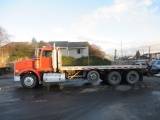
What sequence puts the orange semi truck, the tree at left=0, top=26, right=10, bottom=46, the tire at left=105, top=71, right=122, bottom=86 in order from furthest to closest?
the tree at left=0, top=26, right=10, bottom=46, the tire at left=105, top=71, right=122, bottom=86, the orange semi truck

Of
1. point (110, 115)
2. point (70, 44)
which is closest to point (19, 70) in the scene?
point (110, 115)

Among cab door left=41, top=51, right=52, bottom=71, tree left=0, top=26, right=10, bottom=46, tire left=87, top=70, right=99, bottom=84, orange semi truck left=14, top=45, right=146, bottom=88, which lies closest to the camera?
orange semi truck left=14, top=45, right=146, bottom=88

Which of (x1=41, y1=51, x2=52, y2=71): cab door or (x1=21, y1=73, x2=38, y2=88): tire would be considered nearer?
(x1=21, y1=73, x2=38, y2=88): tire

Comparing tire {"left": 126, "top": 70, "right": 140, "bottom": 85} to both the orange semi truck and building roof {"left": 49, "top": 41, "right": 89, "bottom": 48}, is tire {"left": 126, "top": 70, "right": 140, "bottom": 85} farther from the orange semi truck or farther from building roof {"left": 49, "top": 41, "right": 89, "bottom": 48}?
building roof {"left": 49, "top": 41, "right": 89, "bottom": 48}

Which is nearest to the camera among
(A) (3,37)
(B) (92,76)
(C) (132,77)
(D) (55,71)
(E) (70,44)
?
(D) (55,71)

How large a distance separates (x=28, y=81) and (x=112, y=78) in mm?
5695

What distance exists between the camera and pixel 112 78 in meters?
17.6

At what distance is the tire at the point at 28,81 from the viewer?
16.2 metres

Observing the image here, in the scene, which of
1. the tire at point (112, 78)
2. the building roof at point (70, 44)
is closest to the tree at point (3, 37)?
the building roof at point (70, 44)

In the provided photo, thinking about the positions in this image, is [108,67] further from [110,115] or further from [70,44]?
[70,44]

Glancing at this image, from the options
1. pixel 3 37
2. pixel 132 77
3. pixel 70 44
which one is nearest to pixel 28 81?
pixel 132 77

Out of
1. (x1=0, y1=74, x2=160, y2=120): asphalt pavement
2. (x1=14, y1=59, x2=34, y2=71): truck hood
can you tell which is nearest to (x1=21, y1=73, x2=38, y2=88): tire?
(x1=14, y1=59, x2=34, y2=71): truck hood

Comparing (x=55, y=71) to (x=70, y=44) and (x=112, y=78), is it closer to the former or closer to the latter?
(x=112, y=78)

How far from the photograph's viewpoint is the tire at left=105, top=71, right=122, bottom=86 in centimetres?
1736
